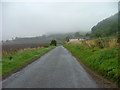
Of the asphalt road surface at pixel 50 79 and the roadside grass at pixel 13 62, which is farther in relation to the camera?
the roadside grass at pixel 13 62

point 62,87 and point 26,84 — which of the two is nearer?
point 62,87

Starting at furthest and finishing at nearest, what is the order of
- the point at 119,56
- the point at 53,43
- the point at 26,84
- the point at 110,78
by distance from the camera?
the point at 53,43 < the point at 119,56 < the point at 110,78 < the point at 26,84

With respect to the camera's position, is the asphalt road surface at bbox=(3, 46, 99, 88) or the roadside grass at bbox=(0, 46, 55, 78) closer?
the asphalt road surface at bbox=(3, 46, 99, 88)

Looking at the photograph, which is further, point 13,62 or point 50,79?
point 13,62

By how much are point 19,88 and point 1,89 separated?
0.81 m

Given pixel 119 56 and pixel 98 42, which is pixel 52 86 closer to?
pixel 119 56

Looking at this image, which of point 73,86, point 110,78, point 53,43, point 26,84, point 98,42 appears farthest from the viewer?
point 53,43

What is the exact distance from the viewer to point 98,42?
23.7 m

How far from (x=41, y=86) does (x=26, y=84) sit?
868 mm

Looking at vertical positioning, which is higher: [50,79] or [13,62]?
[50,79]

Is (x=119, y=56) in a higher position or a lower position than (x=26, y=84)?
higher

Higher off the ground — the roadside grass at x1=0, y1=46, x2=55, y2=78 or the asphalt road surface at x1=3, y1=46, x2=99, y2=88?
the asphalt road surface at x1=3, y1=46, x2=99, y2=88

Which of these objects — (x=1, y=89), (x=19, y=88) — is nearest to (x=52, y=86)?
(x=19, y=88)

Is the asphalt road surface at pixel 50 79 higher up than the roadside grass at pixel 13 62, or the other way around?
the asphalt road surface at pixel 50 79
